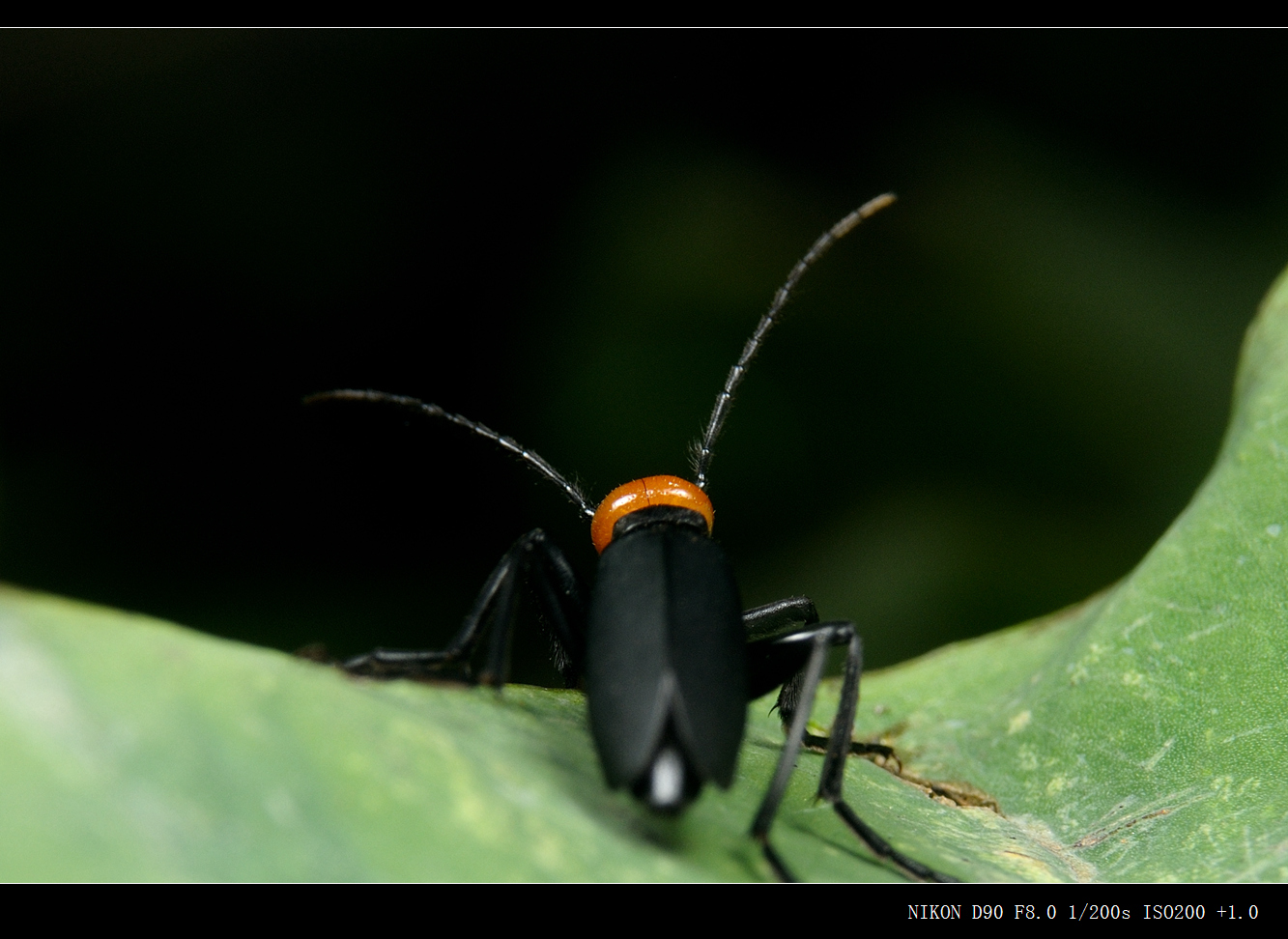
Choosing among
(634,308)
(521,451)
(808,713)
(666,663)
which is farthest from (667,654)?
(634,308)

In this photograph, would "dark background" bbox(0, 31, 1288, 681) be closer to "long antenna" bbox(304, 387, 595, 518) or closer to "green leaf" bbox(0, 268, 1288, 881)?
"long antenna" bbox(304, 387, 595, 518)

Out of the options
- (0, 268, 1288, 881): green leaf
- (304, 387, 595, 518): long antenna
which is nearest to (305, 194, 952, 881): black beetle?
(0, 268, 1288, 881): green leaf

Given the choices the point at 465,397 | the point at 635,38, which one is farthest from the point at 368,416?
the point at 635,38

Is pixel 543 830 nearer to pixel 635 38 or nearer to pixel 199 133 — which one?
pixel 199 133

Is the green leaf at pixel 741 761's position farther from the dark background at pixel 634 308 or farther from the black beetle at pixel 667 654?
the dark background at pixel 634 308

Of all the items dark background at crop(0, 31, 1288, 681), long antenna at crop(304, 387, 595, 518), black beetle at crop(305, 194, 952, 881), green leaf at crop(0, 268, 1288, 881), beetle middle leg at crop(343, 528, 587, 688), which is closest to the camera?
green leaf at crop(0, 268, 1288, 881)

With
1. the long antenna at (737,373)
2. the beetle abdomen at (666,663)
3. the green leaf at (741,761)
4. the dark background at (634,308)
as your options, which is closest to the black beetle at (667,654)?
the beetle abdomen at (666,663)
